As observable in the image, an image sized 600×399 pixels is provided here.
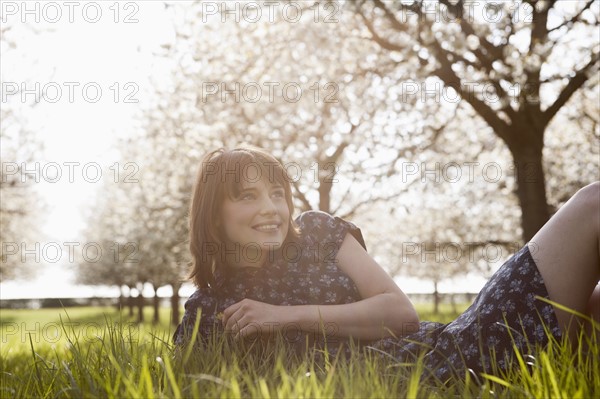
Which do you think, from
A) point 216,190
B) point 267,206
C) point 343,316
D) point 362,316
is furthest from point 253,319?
point 216,190

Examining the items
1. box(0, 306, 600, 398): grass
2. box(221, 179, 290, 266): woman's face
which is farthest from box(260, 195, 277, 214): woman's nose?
box(0, 306, 600, 398): grass

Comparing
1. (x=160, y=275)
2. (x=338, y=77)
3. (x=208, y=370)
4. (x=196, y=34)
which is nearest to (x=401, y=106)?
(x=338, y=77)

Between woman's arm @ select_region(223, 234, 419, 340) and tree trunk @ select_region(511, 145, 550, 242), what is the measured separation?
18.5ft

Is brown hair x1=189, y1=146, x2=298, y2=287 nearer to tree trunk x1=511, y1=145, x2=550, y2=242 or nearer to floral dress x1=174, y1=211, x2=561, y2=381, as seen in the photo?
floral dress x1=174, y1=211, x2=561, y2=381

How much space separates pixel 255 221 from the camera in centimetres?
352

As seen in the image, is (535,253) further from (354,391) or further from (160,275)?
(160,275)

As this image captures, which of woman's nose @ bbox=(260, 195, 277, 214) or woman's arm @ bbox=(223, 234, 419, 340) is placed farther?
woman's nose @ bbox=(260, 195, 277, 214)

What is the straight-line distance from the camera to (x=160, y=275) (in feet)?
74.7

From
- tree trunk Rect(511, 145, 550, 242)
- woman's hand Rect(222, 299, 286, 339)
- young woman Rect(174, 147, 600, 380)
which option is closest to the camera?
young woman Rect(174, 147, 600, 380)

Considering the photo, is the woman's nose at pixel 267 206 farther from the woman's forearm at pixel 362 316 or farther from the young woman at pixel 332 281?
the woman's forearm at pixel 362 316

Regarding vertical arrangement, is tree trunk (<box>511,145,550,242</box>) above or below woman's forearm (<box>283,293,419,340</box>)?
Answer: above

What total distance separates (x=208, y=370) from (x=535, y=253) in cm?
163

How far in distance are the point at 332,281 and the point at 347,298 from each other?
0.43 feet

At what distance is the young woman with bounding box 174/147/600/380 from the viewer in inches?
111
